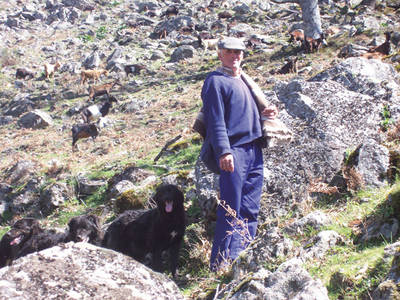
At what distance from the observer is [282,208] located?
→ 5.02 meters

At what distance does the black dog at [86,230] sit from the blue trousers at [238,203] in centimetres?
202

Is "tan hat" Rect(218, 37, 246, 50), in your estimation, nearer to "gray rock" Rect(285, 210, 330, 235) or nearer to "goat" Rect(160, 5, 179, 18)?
"gray rock" Rect(285, 210, 330, 235)

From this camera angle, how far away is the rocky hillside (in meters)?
2.62

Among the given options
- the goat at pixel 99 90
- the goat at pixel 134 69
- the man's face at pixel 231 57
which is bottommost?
the goat at pixel 99 90

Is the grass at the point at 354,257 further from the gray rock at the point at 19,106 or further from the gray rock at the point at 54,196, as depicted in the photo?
the gray rock at the point at 19,106

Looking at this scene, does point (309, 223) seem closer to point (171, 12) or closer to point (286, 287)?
point (286, 287)

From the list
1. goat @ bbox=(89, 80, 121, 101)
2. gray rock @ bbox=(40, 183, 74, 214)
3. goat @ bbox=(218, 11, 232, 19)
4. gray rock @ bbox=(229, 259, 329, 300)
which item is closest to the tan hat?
gray rock @ bbox=(229, 259, 329, 300)

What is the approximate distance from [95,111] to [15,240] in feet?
31.7

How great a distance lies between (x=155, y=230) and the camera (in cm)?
502

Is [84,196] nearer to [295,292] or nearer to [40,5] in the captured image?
[295,292]

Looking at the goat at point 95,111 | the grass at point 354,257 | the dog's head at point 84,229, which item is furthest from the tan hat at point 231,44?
the goat at point 95,111

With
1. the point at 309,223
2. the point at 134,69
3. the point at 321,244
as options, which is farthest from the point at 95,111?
the point at 321,244

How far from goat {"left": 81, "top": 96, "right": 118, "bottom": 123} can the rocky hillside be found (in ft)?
0.94

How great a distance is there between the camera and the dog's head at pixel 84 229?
17.8ft
